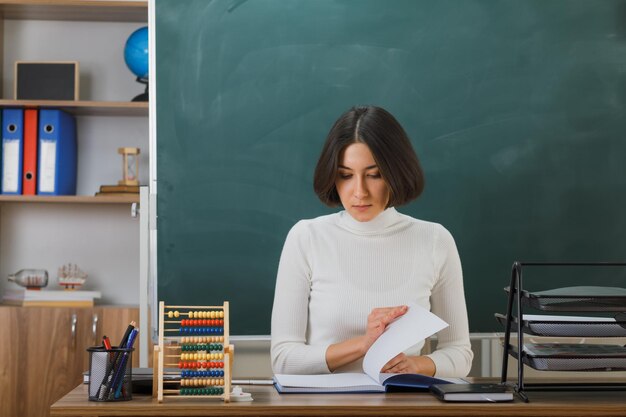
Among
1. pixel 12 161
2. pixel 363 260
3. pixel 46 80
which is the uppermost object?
pixel 46 80

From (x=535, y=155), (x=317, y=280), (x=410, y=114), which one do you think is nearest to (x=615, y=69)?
(x=535, y=155)

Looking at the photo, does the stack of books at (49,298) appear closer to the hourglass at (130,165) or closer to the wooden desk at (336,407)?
the hourglass at (130,165)

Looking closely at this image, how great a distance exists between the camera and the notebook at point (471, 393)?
162 cm

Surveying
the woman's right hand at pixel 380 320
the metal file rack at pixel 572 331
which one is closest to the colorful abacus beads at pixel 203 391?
the woman's right hand at pixel 380 320

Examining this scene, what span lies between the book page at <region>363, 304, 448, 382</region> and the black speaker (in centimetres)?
226

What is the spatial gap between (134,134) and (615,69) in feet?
6.79

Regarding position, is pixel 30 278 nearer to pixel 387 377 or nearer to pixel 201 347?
pixel 201 347

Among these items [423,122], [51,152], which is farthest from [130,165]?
[423,122]

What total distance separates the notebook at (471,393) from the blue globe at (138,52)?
2397 mm

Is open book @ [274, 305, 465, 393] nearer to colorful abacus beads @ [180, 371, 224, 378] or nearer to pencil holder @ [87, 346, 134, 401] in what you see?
colorful abacus beads @ [180, 371, 224, 378]

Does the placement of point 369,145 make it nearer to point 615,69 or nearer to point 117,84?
point 615,69

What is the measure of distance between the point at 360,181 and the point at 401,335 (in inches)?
22.2

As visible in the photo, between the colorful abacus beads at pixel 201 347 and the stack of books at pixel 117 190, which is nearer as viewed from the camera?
the colorful abacus beads at pixel 201 347

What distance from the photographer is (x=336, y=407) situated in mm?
1553
